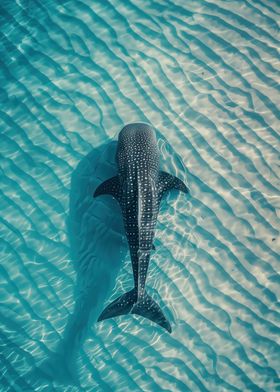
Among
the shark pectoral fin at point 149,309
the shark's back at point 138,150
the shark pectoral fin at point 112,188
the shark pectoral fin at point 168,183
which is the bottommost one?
the shark pectoral fin at point 149,309

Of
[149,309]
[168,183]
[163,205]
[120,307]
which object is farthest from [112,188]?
[149,309]

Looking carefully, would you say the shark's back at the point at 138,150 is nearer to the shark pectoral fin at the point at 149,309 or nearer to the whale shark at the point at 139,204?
the whale shark at the point at 139,204

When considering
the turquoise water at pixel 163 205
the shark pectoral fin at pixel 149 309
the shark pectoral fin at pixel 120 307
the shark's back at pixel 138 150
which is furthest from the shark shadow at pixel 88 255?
the shark pectoral fin at pixel 149 309

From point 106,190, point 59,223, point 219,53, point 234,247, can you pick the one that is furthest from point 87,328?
point 219,53

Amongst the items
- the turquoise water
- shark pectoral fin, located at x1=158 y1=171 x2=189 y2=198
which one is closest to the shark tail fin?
the turquoise water

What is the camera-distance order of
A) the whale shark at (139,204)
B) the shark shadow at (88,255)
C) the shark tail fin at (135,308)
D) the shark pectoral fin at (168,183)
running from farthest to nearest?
1. the shark shadow at (88,255)
2. the shark pectoral fin at (168,183)
3. the shark tail fin at (135,308)
4. the whale shark at (139,204)

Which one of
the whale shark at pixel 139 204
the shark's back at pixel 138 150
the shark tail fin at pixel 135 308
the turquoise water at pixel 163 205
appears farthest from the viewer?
the turquoise water at pixel 163 205

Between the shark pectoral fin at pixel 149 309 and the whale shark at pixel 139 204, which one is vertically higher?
the whale shark at pixel 139 204
